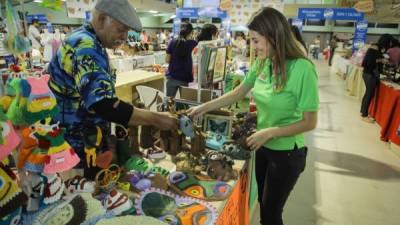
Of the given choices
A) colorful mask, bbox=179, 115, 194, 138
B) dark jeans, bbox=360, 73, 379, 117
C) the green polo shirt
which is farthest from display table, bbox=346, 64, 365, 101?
colorful mask, bbox=179, 115, 194, 138

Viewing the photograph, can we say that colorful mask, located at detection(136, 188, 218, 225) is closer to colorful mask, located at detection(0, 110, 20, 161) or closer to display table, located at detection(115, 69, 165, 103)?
colorful mask, located at detection(0, 110, 20, 161)

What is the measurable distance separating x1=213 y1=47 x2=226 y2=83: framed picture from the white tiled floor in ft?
4.27

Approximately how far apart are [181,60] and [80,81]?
3.23m

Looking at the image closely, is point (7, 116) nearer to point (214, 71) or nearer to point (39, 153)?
point (39, 153)

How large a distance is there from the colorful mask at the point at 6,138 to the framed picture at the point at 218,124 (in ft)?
4.47

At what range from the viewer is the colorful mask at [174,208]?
118 centimetres

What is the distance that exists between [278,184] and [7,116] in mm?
1286

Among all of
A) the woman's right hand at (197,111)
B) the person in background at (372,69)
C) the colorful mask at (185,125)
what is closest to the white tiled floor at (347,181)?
the person in background at (372,69)

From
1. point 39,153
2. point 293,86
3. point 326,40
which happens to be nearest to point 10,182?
point 39,153

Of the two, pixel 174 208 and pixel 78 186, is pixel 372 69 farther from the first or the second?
pixel 78 186

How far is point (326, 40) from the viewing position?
24656mm

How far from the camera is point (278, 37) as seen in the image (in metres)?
1.49

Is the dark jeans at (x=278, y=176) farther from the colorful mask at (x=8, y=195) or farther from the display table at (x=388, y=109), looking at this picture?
the display table at (x=388, y=109)

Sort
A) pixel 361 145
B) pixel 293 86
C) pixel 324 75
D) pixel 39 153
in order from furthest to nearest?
pixel 324 75, pixel 361 145, pixel 293 86, pixel 39 153
